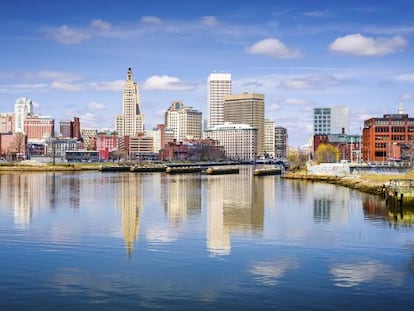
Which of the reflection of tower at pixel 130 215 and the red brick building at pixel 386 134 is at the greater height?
the red brick building at pixel 386 134

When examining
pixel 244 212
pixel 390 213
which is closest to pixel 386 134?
pixel 390 213

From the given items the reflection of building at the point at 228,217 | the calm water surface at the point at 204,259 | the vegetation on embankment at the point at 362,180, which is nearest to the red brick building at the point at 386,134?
the vegetation on embankment at the point at 362,180

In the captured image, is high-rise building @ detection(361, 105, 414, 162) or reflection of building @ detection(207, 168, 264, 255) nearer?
reflection of building @ detection(207, 168, 264, 255)

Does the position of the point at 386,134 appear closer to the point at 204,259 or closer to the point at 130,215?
the point at 130,215

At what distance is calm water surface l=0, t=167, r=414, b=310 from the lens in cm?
2648

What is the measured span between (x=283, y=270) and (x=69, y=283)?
11.0m

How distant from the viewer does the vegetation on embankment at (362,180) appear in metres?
88.6

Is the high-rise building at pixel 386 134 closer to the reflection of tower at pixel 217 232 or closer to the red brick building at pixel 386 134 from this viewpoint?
the red brick building at pixel 386 134

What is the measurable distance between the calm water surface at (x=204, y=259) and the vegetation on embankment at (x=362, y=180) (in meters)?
27.2

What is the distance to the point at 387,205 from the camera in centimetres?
6588

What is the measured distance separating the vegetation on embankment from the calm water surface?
27.2 meters

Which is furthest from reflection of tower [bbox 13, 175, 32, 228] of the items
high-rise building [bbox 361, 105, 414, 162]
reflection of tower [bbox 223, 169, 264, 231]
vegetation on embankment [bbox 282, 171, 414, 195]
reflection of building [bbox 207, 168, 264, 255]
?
high-rise building [bbox 361, 105, 414, 162]

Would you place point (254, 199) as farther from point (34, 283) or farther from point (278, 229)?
point (34, 283)

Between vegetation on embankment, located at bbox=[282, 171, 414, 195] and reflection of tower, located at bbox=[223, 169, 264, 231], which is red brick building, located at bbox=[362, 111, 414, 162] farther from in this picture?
reflection of tower, located at bbox=[223, 169, 264, 231]
